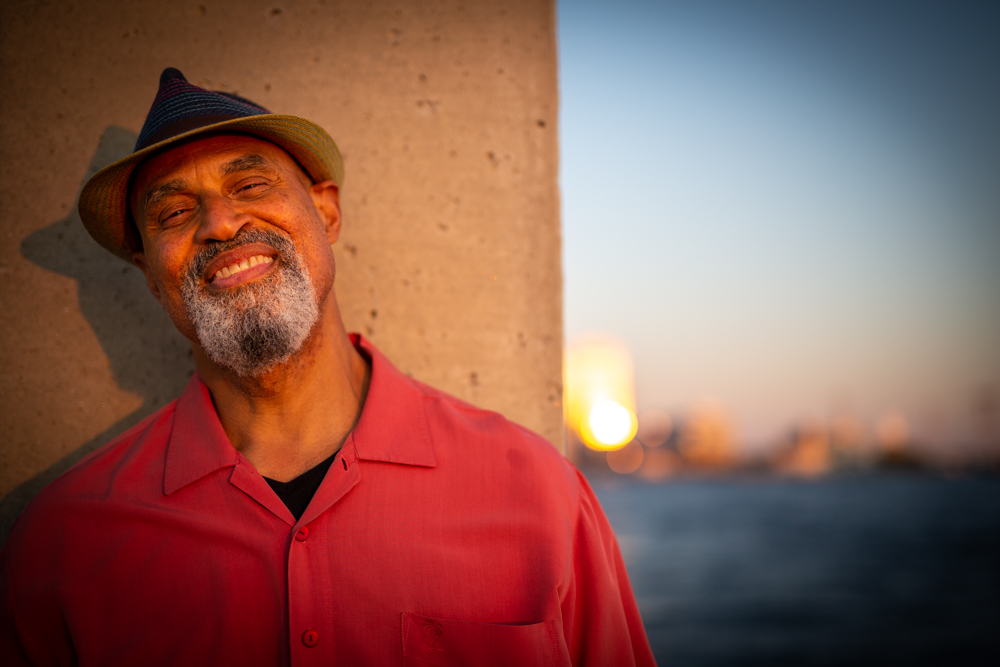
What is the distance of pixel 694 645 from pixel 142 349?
24.0m

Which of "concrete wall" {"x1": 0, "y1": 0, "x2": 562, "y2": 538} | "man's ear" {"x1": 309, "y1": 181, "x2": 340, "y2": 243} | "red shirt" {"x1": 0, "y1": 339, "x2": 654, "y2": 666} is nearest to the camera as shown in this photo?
"red shirt" {"x1": 0, "y1": 339, "x2": 654, "y2": 666}

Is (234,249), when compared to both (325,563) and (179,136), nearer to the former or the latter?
(179,136)

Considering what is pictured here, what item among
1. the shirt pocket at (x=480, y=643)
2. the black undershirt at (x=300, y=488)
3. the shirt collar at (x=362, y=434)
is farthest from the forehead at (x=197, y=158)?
the shirt pocket at (x=480, y=643)

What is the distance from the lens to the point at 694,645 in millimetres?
21641

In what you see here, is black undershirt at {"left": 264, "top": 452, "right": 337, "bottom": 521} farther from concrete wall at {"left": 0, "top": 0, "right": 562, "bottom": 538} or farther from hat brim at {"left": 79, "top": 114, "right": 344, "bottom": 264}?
hat brim at {"left": 79, "top": 114, "right": 344, "bottom": 264}

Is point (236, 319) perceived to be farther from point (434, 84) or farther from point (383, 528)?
point (434, 84)

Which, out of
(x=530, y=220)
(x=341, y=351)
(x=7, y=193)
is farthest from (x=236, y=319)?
(x=7, y=193)

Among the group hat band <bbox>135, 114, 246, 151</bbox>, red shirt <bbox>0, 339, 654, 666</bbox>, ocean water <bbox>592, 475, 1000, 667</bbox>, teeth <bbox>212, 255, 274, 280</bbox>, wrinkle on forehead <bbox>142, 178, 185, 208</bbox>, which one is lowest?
ocean water <bbox>592, 475, 1000, 667</bbox>

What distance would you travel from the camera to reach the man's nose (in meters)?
1.61

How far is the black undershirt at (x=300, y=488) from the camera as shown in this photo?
1558mm

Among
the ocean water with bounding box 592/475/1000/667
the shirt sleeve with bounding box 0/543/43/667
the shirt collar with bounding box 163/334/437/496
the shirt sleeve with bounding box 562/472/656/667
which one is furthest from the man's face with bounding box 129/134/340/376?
the ocean water with bounding box 592/475/1000/667

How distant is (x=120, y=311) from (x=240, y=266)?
962 mm

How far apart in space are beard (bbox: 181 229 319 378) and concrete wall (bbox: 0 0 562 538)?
2.18 ft

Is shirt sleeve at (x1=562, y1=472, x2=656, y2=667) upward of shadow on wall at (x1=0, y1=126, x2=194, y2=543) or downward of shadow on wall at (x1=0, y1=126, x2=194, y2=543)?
downward
